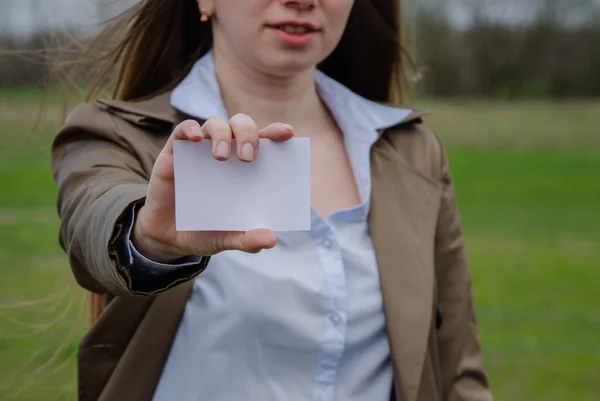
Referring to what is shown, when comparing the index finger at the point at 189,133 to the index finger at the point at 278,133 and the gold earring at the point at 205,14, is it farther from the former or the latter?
the gold earring at the point at 205,14

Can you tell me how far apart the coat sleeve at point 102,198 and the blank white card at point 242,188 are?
0.51 feet

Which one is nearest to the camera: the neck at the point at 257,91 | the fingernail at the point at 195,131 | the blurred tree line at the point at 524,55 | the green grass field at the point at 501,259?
the fingernail at the point at 195,131

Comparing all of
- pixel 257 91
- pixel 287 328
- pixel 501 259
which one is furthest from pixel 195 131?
pixel 501 259

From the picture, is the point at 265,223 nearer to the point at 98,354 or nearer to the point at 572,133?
the point at 98,354

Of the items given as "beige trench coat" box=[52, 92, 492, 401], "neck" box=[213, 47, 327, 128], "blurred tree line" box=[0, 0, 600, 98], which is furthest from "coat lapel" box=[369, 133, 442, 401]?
"blurred tree line" box=[0, 0, 600, 98]

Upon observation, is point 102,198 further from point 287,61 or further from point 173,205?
point 287,61

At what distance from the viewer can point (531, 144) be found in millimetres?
21688

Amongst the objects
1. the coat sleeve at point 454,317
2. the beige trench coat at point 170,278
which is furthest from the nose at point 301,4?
the coat sleeve at point 454,317

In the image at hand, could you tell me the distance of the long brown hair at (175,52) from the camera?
7.66 ft

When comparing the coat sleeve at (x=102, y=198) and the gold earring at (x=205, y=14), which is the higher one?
the gold earring at (x=205, y=14)

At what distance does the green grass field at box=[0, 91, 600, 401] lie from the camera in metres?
3.02

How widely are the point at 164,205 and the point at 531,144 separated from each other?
20687mm

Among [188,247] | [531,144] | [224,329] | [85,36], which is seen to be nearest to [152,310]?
[224,329]

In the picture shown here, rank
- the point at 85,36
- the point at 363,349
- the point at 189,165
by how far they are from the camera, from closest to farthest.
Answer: the point at 189,165
the point at 363,349
the point at 85,36
